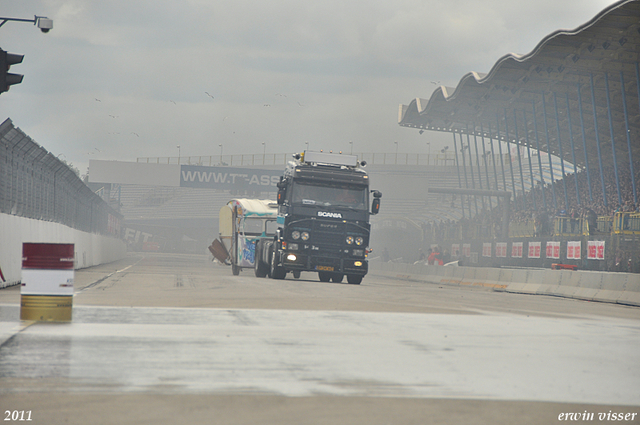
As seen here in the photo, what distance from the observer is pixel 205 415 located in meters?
5.31

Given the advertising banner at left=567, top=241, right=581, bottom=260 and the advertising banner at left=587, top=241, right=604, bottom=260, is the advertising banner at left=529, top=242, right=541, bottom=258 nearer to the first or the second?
the advertising banner at left=567, top=241, right=581, bottom=260

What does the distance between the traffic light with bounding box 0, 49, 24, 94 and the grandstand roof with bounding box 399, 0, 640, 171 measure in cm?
2951

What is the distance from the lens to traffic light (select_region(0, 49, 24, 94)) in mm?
13367

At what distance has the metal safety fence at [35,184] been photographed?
2016 cm

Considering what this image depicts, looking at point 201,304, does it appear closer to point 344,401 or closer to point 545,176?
point 344,401

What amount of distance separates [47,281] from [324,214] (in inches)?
576

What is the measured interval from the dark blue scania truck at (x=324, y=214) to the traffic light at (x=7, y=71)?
1188 centimetres

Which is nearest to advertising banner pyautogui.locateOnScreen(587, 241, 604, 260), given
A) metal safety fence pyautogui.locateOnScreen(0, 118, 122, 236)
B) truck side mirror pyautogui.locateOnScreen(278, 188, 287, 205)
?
truck side mirror pyautogui.locateOnScreen(278, 188, 287, 205)

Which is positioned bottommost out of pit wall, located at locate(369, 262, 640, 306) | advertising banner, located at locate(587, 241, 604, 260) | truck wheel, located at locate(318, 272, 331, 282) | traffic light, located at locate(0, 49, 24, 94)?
pit wall, located at locate(369, 262, 640, 306)

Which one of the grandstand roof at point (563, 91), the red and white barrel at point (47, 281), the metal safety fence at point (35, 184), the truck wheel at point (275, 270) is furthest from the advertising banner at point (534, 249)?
the red and white barrel at point (47, 281)

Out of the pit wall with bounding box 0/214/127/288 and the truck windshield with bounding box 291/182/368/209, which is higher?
the truck windshield with bounding box 291/182/368/209

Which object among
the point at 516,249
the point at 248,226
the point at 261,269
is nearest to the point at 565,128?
the point at 516,249

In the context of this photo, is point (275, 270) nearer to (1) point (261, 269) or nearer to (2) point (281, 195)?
(1) point (261, 269)

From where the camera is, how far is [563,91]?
169 feet
